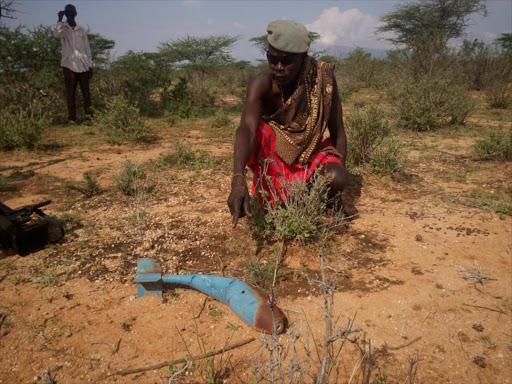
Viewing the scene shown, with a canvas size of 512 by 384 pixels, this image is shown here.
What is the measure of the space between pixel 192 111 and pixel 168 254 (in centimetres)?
536

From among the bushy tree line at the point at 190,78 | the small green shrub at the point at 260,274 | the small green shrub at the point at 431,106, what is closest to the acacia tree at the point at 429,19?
the bushy tree line at the point at 190,78

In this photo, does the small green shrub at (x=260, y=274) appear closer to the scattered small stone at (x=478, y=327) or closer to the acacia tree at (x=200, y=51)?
the scattered small stone at (x=478, y=327)

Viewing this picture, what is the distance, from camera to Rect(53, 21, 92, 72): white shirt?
586 cm

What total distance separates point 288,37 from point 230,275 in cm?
160

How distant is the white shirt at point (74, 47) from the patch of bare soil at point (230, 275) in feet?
10.7

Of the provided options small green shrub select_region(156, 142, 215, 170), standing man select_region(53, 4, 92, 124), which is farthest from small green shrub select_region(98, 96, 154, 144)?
standing man select_region(53, 4, 92, 124)

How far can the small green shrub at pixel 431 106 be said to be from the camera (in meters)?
5.65

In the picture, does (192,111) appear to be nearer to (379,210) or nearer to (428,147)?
(428,147)

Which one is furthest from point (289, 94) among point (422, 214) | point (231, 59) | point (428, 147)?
point (231, 59)

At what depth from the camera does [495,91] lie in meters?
7.72

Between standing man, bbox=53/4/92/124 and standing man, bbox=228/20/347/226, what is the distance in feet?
16.0

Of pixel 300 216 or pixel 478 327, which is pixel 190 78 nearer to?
pixel 300 216

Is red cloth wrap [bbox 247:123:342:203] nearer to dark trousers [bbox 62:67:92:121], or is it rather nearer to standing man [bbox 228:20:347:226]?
standing man [bbox 228:20:347:226]

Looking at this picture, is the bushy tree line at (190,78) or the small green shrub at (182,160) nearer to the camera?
the small green shrub at (182,160)
